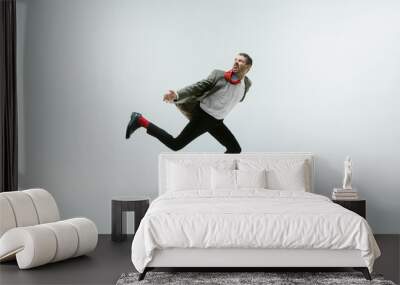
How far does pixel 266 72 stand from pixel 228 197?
1909mm

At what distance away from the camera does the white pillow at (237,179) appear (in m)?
6.15

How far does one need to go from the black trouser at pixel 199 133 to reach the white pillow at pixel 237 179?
22.6 inches

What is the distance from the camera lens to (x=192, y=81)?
6801mm

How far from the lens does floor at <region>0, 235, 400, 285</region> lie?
15.3ft

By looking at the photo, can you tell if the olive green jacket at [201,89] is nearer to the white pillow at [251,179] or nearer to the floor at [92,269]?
the white pillow at [251,179]

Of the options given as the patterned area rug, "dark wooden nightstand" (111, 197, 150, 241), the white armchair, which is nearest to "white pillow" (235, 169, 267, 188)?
"dark wooden nightstand" (111, 197, 150, 241)

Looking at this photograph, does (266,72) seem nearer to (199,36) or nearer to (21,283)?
(199,36)

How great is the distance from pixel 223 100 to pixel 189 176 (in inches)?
38.3

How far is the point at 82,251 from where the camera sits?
5.41m

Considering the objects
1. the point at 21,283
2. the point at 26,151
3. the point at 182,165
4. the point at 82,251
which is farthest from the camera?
the point at 26,151

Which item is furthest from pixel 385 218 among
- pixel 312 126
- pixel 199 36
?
pixel 199 36

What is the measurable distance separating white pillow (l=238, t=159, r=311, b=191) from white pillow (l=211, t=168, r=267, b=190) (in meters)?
0.12

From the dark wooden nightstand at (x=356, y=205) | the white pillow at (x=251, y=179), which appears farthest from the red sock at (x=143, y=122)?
the dark wooden nightstand at (x=356, y=205)

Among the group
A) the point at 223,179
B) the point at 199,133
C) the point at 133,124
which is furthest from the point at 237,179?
the point at 133,124
